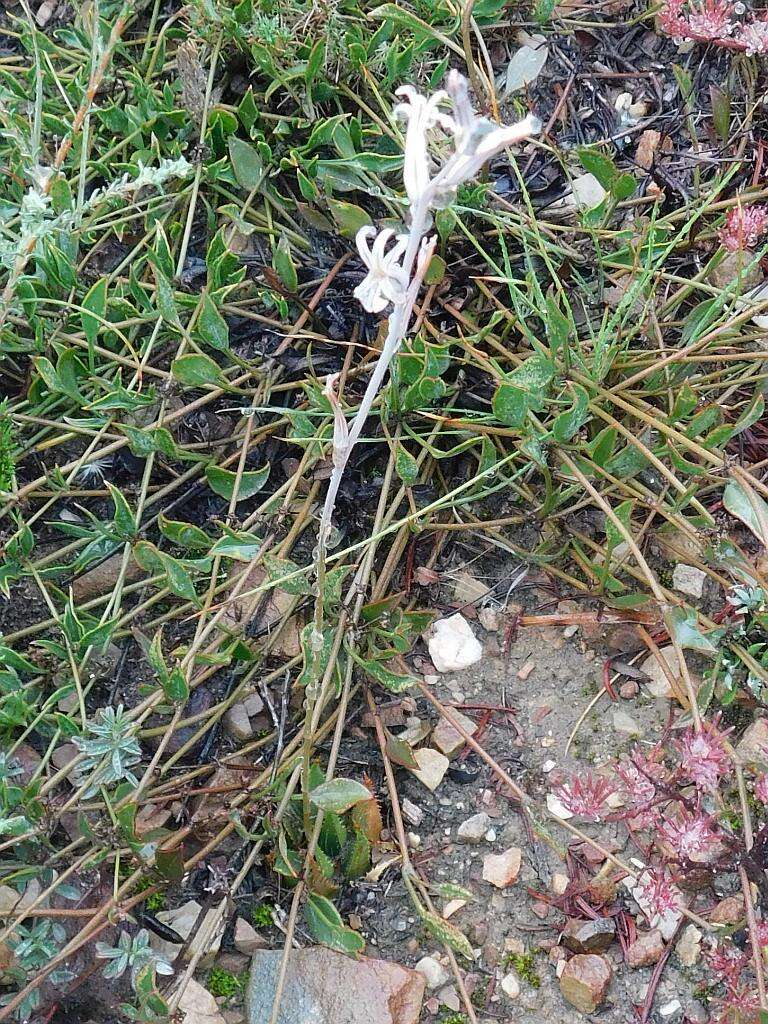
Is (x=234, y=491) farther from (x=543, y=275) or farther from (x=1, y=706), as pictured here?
A: (x=543, y=275)

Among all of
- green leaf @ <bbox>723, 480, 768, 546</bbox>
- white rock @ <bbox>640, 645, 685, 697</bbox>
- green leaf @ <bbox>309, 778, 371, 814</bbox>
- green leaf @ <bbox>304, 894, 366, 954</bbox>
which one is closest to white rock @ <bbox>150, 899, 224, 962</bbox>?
green leaf @ <bbox>304, 894, 366, 954</bbox>

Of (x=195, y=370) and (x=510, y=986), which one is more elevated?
(x=195, y=370)

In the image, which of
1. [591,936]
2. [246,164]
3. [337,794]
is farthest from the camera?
[246,164]

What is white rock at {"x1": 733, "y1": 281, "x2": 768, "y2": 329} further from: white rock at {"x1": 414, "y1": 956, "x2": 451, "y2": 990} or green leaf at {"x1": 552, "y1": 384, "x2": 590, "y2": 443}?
white rock at {"x1": 414, "y1": 956, "x2": 451, "y2": 990}

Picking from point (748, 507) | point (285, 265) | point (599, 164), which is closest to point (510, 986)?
point (748, 507)

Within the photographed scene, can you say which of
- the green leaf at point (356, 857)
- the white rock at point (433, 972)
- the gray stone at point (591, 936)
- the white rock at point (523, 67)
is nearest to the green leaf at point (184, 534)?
the green leaf at point (356, 857)

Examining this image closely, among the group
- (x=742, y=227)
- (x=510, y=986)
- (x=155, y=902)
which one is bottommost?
(x=510, y=986)

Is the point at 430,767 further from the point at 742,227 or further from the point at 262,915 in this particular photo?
the point at 742,227

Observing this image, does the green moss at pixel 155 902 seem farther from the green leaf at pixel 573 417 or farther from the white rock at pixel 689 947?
the green leaf at pixel 573 417
